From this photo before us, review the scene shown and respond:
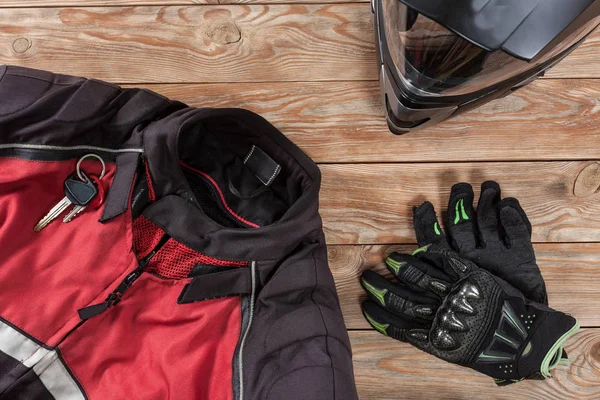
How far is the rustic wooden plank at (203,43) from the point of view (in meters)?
0.87

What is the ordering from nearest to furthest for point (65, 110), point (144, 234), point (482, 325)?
point (65, 110) → point (144, 234) → point (482, 325)

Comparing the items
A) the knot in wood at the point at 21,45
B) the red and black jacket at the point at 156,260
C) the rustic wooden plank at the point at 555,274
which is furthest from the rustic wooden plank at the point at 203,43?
the rustic wooden plank at the point at 555,274

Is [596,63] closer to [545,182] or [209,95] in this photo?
[545,182]

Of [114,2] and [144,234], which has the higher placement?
[114,2]

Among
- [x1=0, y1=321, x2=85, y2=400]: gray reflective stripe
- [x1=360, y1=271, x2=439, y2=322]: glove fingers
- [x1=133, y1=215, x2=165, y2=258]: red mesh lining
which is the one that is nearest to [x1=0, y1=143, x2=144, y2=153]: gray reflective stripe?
[x1=133, y1=215, x2=165, y2=258]: red mesh lining

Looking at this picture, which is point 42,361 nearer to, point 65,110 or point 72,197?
point 72,197

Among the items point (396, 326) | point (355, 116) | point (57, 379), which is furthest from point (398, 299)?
point (57, 379)

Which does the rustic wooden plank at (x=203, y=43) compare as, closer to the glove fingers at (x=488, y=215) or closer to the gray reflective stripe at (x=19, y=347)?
the glove fingers at (x=488, y=215)

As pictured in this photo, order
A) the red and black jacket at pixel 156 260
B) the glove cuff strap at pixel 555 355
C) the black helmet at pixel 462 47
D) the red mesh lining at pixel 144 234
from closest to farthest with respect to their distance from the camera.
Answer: the black helmet at pixel 462 47 → the red and black jacket at pixel 156 260 → the red mesh lining at pixel 144 234 → the glove cuff strap at pixel 555 355

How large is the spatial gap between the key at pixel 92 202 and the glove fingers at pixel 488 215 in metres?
0.70

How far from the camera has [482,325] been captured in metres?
0.82

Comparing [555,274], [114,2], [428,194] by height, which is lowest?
[555,274]

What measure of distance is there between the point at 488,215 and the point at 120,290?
2.29 feet

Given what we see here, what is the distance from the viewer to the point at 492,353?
0.82 meters
